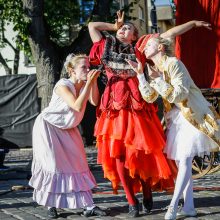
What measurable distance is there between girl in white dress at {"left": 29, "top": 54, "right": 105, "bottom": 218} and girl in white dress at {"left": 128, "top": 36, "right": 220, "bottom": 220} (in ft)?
1.95

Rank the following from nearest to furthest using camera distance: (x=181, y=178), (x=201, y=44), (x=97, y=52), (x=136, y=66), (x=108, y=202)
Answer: (x=181, y=178), (x=136, y=66), (x=97, y=52), (x=108, y=202), (x=201, y=44)

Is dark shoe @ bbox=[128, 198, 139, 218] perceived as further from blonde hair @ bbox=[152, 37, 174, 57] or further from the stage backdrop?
the stage backdrop

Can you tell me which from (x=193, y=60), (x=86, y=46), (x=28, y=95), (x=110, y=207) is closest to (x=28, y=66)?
(x=28, y=95)

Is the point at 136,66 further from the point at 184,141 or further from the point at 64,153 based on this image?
the point at 64,153

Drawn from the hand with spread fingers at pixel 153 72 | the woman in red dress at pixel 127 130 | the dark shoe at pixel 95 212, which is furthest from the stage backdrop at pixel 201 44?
the dark shoe at pixel 95 212

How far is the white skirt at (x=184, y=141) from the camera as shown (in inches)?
194

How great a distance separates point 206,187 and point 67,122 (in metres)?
2.42

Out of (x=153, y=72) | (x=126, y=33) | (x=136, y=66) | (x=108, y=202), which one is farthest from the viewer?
(x=108, y=202)

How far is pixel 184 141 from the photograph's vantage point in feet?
16.3

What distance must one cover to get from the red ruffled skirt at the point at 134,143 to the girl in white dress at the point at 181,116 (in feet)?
0.46

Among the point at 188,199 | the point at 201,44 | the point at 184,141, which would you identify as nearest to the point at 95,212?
the point at 188,199

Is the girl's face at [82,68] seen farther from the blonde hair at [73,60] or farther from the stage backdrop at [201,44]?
the stage backdrop at [201,44]

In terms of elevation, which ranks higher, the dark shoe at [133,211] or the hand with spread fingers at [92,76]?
the hand with spread fingers at [92,76]

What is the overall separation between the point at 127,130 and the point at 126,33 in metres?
0.98
